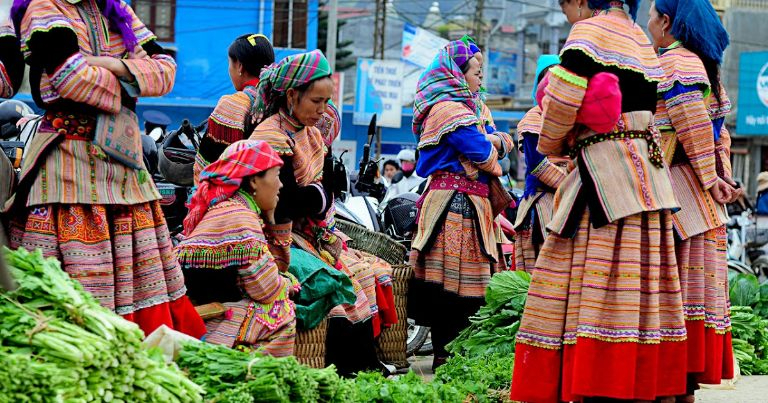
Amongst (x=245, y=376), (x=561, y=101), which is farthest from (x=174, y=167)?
(x=245, y=376)

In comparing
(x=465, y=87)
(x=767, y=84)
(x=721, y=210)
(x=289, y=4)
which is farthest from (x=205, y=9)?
(x=721, y=210)

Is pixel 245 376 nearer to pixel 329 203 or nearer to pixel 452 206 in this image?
pixel 329 203

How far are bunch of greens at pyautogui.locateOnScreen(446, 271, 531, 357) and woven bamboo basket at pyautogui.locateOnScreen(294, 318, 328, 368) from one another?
1.16 m

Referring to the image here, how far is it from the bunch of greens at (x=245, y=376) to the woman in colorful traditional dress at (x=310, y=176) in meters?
1.77

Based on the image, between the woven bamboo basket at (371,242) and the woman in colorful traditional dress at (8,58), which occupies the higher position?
the woman in colorful traditional dress at (8,58)

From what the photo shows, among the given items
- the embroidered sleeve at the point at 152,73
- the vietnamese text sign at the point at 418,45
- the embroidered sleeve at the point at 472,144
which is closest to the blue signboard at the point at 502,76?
the vietnamese text sign at the point at 418,45

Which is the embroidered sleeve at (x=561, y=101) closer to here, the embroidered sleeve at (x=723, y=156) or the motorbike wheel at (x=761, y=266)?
the embroidered sleeve at (x=723, y=156)

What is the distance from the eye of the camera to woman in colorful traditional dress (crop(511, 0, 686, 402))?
493 cm

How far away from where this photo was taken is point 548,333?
198 inches

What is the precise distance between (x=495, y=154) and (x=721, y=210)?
194 centimetres

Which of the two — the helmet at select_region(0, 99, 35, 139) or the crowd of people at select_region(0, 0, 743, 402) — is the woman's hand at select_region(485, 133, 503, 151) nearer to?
the crowd of people at select_region(0, 0, 743, 402)

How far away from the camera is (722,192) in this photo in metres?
5.91

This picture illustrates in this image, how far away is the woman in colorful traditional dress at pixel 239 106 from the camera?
21.0 feet

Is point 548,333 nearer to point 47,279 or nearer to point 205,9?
point 47,279
